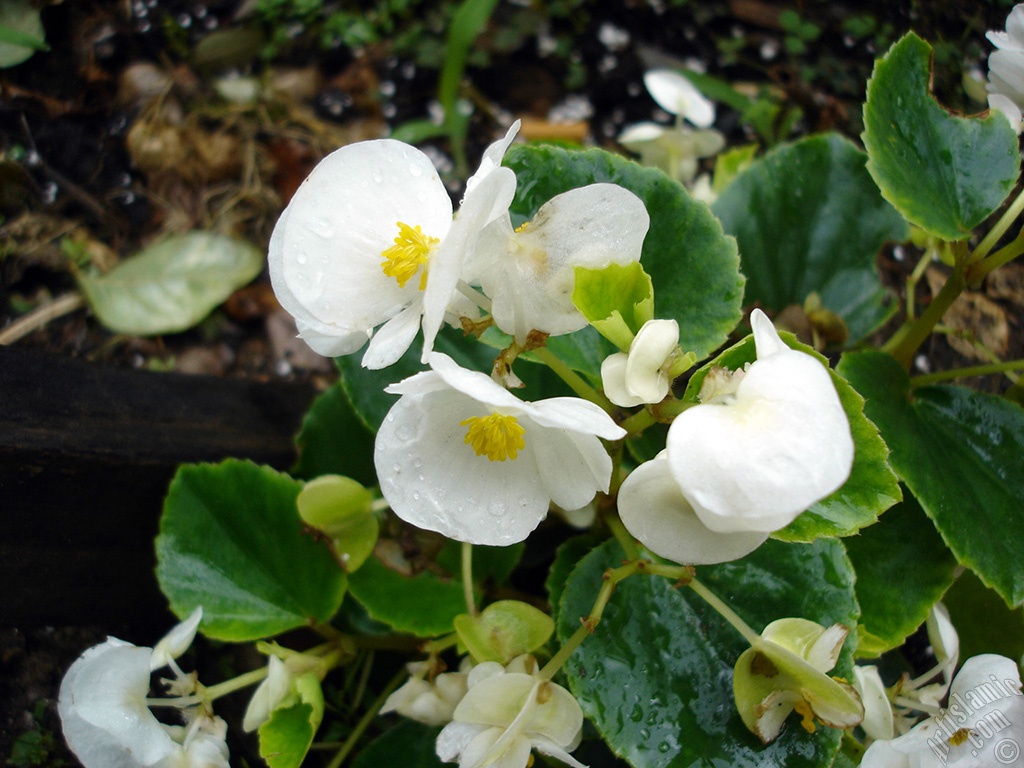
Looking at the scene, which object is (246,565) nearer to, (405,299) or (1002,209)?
(405,299)

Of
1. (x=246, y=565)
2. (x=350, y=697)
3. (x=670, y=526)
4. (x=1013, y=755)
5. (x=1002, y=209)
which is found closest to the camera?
(x=670, y=526)

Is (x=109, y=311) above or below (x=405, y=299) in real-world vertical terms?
below

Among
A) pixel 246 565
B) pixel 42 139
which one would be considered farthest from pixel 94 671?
pixel 42 139

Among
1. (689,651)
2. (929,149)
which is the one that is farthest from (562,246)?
(929,149)

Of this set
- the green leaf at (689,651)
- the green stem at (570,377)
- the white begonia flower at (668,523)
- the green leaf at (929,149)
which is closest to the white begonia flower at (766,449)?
the white begonia flower at (668,523)

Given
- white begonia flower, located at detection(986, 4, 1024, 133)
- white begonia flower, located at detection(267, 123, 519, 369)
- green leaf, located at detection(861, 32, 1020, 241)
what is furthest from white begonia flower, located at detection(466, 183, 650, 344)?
white begonia flower, located at detection(986, 4, 1024, 133)

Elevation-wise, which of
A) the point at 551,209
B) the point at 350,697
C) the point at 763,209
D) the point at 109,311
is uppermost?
the point at 551,209

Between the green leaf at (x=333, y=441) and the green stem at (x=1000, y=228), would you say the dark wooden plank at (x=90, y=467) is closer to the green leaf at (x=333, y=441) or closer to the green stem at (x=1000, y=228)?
the green leaf at (x=333, y=441)
